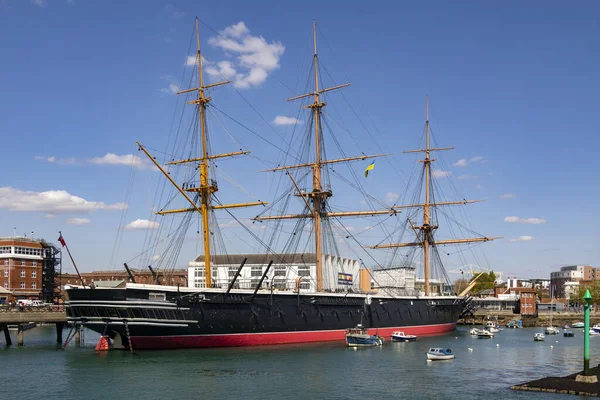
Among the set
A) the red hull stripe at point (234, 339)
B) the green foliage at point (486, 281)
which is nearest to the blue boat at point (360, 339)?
the red hull stripe at point (234, 339)

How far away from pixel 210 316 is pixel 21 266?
225 ft

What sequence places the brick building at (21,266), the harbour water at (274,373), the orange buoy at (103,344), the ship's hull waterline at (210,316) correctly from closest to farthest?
the harbour water at (274,373) → the ship's hull waterline at (210,316) → the orange buoy at (103,344) → the brick building at (21,266)

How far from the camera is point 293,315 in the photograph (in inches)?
2499

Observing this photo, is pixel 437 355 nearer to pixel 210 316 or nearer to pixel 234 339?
pixel 234 339

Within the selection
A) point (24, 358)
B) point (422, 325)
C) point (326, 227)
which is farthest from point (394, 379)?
point (422, 325)

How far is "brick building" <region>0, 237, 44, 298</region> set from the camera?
10944 cm

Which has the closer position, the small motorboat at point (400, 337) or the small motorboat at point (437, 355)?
the small motorboat at point (437, 355)

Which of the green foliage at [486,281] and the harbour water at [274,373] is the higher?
the harbour water at [274,373]

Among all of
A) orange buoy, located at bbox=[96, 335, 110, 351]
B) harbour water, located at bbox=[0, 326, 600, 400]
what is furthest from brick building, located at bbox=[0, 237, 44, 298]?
orange buoy, located at bbox=[96, 335, 110, 351]

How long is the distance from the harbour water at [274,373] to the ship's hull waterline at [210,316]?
162cm

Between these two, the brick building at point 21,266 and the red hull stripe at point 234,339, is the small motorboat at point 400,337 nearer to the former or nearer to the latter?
the red hull stripe at point 234,339

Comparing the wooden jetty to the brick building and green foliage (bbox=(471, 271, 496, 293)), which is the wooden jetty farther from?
green foliage (bbox=(471, 271, 496, 293))

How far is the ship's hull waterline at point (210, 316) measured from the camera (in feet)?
174

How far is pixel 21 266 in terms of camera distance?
365 ft
